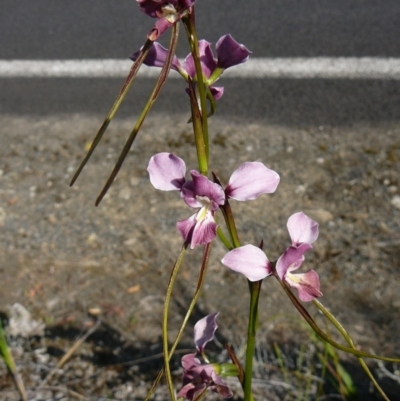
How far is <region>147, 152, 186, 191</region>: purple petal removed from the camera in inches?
24.3

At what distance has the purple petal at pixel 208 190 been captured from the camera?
586 millimetres

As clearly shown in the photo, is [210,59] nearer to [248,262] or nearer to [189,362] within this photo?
[248,262]

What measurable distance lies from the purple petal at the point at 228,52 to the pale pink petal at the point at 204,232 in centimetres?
16

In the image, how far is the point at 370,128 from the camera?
234 cm

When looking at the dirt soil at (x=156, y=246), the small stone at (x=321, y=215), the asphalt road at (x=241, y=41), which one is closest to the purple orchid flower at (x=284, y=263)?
the dirt soil at (x=156, y=246)

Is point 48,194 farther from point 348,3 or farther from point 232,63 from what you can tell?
point 348,3

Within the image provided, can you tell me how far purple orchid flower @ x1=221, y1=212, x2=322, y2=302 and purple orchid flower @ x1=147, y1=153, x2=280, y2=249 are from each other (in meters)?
0.03

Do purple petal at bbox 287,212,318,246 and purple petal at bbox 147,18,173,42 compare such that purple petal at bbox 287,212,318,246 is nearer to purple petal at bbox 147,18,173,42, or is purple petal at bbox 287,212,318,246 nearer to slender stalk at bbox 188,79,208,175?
slender stalk at bbox 188,79,208,175

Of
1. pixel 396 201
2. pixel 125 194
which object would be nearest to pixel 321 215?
pixel 396 201

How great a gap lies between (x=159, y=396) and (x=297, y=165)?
3.33 feet

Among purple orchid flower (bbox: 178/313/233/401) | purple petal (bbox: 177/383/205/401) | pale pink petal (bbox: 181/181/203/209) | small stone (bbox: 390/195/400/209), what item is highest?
pale pink petal (bbox: 181/181/203/209)

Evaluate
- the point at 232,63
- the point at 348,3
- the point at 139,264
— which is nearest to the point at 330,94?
the point at 348,3

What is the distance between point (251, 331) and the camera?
636 mm

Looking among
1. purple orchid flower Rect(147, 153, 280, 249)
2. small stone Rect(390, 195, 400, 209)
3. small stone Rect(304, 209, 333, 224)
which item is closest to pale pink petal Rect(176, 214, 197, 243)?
purple orchid flower Rect(147, 153, 280, 249)
